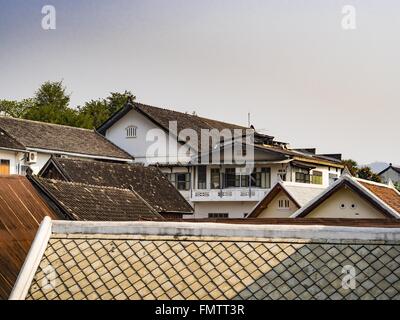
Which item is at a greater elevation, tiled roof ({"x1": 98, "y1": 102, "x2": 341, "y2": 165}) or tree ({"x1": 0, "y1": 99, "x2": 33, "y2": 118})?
tree ({"x1": 0, "y1": 99, "x2": 33, "y2": 118})

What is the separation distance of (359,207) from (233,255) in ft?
41.3

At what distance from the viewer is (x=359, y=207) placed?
2077cm

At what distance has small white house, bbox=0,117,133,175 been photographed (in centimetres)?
4222

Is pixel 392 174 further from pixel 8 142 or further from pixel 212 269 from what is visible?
pixel 212 269

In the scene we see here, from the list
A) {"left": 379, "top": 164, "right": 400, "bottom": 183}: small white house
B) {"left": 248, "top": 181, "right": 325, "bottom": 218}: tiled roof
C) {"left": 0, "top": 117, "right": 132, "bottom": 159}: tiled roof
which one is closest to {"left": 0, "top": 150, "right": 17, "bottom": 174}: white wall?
{"left": 0, "top": 117, "right": 132, "bottom": 159}: tiled roof

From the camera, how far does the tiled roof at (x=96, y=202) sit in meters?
17.6

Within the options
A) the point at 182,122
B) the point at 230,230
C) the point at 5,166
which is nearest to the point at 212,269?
the point at 230,230

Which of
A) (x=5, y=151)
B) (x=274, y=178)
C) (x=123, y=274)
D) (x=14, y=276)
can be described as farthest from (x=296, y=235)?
(x=274, y=178)

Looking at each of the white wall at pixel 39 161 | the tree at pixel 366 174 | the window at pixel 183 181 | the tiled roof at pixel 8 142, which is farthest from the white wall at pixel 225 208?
the tree at pixel 366 174

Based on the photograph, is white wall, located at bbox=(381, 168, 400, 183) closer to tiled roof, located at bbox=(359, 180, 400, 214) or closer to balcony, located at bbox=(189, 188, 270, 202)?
balcony, located at bbox=(189, 188, 270, 202)

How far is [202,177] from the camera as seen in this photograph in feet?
168

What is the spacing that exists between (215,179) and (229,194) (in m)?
1.91
